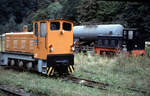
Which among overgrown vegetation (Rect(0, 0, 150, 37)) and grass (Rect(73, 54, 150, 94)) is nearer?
grass (Rect(73, 54, 150, 94))

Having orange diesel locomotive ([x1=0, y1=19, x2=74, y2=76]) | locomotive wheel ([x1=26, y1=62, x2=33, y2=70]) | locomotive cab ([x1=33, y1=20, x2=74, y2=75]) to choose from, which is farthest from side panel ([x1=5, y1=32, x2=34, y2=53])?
locomotive cab ([x1=33, y1=20, x2=74, y2=75])

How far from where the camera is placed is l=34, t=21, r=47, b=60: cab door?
33.5ft

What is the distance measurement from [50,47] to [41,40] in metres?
0.67

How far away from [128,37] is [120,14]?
48.2 ft

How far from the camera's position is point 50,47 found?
10102mm

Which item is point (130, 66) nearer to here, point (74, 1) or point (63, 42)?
point (63, 42)

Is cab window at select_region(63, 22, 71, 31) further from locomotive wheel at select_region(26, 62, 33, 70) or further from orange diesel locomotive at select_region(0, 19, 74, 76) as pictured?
locomotive wheel at select_region(26, 62, 33, 70)

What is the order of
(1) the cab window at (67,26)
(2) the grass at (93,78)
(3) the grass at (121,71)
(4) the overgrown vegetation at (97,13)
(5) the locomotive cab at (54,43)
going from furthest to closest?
(4) the overgrown vegetation at (97,13) → (1) the cab window at (67,26) → (5) the locomotive cab at (54,43) → (3) the grass at (121,71) → (2) the grass at (93,78)

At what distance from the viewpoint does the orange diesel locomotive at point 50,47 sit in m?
10.1

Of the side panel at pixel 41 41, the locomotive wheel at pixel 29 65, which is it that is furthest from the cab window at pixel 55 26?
the locomotive wheel at pixel 29 65

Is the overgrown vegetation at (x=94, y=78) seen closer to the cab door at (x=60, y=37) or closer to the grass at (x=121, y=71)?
the grass at (x=121, y=71)

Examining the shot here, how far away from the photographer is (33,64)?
1163 cm

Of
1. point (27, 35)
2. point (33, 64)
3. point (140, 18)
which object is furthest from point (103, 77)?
point (140, 18)

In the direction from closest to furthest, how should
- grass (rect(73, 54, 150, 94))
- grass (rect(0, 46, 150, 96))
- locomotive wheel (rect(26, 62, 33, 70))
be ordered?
grass (rect(0, 46, 150, 96)) < grass (rect(73, 54, 150, 94)) < locomotive wheel (rect(26, 62, 33, 70))
